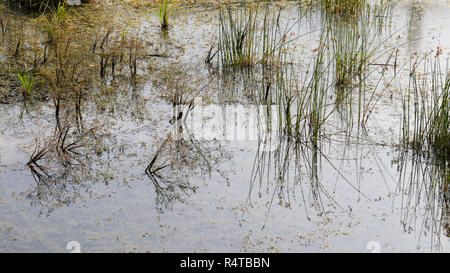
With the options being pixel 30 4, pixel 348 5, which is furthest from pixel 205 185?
pixel 30 4

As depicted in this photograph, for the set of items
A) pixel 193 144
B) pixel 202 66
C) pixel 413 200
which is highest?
pixel 202 66

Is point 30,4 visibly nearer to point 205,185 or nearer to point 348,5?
point 348,5

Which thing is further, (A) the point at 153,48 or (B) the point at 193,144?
(A) the point at 153,48

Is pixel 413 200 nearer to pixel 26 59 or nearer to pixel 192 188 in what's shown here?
pixel 192 188

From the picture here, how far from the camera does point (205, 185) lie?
276 centimetres

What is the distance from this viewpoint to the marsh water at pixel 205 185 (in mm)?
2354

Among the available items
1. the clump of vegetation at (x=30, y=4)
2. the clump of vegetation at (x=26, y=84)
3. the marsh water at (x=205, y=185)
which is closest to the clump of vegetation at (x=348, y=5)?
the marsh water at (x=205, y=185)

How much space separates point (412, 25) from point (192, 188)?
293 centimetres

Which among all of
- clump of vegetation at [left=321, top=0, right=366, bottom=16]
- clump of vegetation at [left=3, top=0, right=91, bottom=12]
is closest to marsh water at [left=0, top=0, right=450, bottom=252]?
clump of vegetation at [left=321, top=0, right=366, bottom=16]

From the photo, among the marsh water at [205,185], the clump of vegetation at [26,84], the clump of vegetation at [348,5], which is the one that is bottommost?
the marsh water at [205,185]

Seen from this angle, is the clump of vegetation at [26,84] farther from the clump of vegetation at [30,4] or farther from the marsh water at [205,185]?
Answer: the clump of vegetation at [30,4]

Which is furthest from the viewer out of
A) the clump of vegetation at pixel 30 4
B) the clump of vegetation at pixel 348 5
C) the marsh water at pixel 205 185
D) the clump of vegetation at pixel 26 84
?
the clump of vegetation at pixel 30 4

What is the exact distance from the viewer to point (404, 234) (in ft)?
7.85
